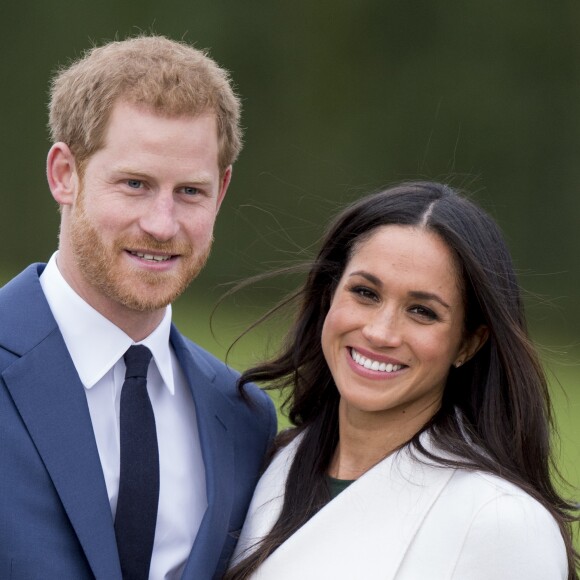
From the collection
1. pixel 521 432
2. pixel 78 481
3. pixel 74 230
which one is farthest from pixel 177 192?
pixel 521 432

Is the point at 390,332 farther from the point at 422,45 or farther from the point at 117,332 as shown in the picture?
the point at 422,45

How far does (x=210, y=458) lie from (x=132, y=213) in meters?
0.68

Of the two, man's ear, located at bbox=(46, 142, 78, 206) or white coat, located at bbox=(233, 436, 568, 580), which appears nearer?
white coat, located at bbox=(233, 436, 568, 580)

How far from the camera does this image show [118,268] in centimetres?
328

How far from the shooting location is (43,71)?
1634cm

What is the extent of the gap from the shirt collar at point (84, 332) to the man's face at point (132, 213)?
4 centimetres

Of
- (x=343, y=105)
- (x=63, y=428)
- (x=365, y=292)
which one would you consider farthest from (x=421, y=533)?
(x=343, y=105)

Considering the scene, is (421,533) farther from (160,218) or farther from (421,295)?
(160,218)

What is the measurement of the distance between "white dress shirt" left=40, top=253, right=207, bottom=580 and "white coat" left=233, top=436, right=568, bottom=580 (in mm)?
219

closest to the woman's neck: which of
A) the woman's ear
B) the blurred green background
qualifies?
the woman's ear

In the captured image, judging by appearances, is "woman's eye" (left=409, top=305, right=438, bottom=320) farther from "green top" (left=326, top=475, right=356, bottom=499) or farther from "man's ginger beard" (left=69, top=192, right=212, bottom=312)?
"man's ginger beard" (left=69, top=192, right=212, bottom=312)

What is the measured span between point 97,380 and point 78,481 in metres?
0.29

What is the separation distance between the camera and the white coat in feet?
9.94

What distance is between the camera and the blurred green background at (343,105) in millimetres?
15070
